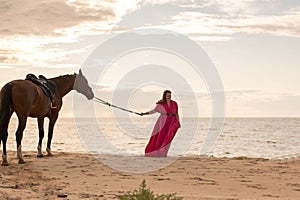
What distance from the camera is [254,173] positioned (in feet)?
34.1

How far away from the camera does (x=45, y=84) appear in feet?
39.9

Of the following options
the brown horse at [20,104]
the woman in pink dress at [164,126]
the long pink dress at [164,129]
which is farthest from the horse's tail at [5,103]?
the long pink dress at [164,129]

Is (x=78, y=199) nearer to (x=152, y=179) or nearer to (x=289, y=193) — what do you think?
(x=152, y=179)

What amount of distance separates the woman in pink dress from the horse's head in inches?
72.3

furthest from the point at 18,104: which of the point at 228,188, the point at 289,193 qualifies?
the point at 289,193

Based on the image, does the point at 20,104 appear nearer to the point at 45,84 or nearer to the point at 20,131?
the point at 20,131

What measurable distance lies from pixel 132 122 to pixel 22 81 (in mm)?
2932

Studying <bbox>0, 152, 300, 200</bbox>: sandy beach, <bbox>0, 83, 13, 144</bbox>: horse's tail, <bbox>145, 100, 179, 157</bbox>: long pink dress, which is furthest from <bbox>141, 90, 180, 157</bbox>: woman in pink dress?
<bbox>0, 83, 13, 144</bbox>: horse's tail

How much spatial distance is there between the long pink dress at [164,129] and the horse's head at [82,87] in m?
2.07

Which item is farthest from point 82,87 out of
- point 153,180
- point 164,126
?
point 153,180

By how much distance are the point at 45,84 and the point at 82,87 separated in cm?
161

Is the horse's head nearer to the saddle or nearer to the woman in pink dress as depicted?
the saddle

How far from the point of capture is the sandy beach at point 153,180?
298 inches

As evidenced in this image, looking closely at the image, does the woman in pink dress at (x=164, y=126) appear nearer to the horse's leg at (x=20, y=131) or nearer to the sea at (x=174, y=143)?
the sea at (x=174, y=143)
